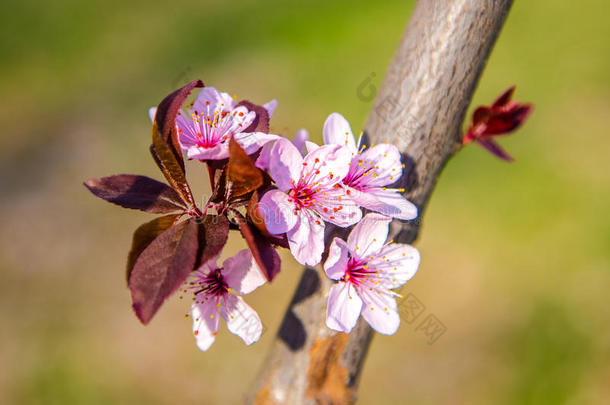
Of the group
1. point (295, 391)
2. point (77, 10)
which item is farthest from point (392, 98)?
point (77, 10)

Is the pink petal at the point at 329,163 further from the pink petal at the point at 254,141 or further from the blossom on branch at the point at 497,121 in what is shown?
the blossom on branch at the point at 497,121

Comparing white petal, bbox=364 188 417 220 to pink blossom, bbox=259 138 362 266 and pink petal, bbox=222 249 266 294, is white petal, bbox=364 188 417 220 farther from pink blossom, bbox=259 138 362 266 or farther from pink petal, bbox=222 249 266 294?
pink petal, bbox=222 249 266 294

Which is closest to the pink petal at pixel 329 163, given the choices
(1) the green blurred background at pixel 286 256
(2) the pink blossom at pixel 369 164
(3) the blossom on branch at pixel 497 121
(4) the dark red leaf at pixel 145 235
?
(2) the pink blossom at pixel 369 164

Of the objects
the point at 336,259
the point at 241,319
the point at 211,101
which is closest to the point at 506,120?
the point at 336,259

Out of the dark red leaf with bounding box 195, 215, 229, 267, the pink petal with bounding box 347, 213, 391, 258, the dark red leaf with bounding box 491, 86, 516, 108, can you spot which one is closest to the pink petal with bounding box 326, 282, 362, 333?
the pink petal with bounding box 347, 213, 391, 258

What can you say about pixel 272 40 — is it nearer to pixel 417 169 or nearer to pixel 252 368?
pixel 252 368

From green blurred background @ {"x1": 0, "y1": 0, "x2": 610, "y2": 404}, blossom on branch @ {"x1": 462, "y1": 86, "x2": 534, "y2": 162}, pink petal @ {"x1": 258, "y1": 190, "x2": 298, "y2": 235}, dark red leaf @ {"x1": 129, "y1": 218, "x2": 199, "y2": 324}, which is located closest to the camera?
dark red leaf @ {"x1": 129, "y1": 218, "x2": 199, "y2": 324}

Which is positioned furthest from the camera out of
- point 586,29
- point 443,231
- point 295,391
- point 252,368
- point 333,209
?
point 586,29
